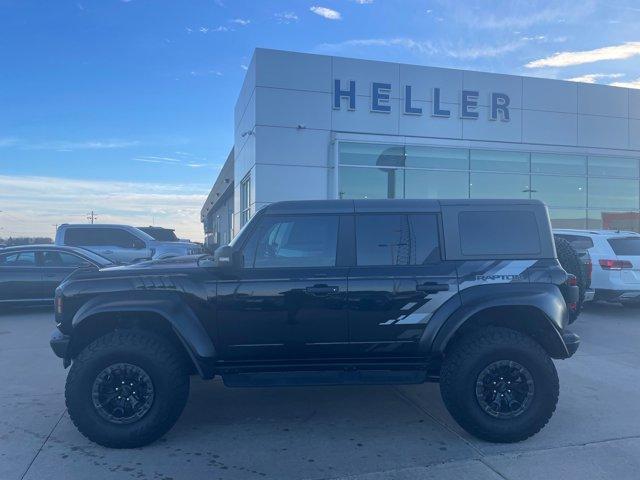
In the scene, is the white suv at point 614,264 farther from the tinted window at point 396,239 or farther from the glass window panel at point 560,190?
the glass window panel at point 560,190

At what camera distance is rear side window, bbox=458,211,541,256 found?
4457 mm

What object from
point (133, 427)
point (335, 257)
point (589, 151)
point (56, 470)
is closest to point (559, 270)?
point (335, 257)

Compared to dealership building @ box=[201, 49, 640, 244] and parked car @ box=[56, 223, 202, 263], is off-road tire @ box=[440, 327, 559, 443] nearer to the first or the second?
parked car @ box=[56, 223, 202, 263]

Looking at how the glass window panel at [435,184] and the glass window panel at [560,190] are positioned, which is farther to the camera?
the glass window panel at [560,190]

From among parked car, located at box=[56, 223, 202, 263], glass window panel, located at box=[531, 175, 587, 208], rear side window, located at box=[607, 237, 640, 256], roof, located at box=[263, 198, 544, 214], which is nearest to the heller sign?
glass window panel, located at box=[531, 175, 587, 208]

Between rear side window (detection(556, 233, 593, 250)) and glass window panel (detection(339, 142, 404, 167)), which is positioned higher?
glass window panel (detection(339, 142, 404, 167))

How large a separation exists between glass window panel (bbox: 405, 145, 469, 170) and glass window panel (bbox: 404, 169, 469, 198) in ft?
0.76

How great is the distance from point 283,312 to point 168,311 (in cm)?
91

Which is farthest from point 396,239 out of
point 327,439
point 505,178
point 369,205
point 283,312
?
point 505,178

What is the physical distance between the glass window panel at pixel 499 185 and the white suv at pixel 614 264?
26.3 ft

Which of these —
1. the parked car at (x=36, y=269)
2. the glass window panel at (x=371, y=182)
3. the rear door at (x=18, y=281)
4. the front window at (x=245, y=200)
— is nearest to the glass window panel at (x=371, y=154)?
the glass window panel at (x=371, y=182)

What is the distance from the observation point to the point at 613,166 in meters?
19.7

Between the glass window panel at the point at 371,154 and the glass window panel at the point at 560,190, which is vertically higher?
the glass window panel at the point at 371,154

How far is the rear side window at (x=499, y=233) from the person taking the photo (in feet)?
14.6
